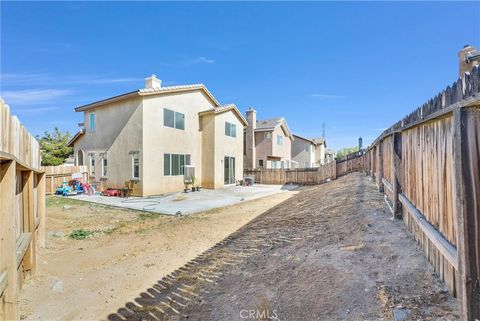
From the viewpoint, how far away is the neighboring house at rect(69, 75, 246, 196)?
14227mm

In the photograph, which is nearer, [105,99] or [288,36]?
[288,36]

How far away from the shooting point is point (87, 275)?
4621mm

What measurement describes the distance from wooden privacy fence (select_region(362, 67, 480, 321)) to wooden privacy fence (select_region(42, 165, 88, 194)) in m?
18.1

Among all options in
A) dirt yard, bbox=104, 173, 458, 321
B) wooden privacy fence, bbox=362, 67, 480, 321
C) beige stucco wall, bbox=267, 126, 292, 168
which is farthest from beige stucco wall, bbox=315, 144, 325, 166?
wooden privacy fence, bbox=362, 67, 480, 321

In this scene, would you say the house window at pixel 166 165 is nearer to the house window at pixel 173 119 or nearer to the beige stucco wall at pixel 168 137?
the beige stucco wall at pixel 168 137

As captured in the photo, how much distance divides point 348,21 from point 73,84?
1821cm

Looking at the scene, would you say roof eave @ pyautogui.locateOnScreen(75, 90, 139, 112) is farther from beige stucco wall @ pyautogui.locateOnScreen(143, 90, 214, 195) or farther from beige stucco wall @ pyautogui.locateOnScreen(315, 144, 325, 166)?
beige stucco wall @ pyautogui.locateOnScreen(315, 144, 325, 166)

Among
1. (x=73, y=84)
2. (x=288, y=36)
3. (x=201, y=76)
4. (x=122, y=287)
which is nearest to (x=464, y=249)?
(x=122, y=287)

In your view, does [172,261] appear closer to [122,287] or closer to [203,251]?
[203,251]

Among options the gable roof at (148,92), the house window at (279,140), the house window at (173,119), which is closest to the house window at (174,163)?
the house window at (173,119)

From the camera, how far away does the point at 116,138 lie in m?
15.2

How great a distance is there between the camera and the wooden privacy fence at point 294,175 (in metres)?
19.3

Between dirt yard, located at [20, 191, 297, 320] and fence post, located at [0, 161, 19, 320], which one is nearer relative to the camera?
fence post, located at [0, 161, 19, 320]

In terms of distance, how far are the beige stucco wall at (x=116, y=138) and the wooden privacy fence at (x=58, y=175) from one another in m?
0.75
